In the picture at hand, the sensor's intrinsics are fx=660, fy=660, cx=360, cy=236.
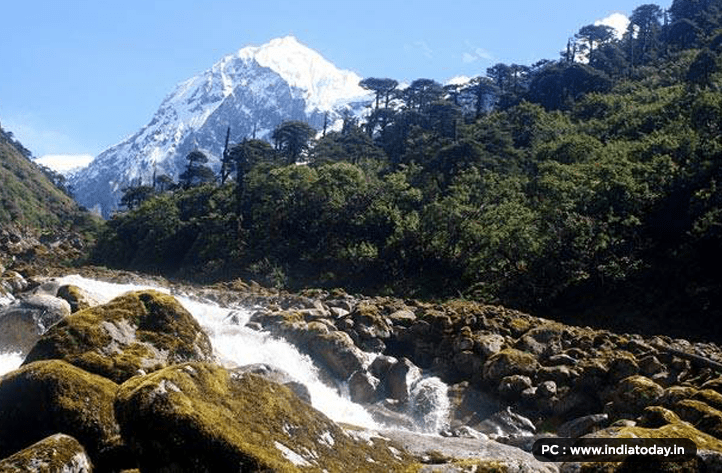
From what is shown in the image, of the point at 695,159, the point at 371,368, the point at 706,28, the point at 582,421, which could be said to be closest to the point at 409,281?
the point at 695,159

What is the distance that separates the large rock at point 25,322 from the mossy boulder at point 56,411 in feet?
32.9

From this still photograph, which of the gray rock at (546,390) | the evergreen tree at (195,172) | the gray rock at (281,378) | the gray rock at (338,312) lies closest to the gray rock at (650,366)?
the gray rock at (546,390)

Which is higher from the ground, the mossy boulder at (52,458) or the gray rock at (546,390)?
the mossy boulder at (52,458)

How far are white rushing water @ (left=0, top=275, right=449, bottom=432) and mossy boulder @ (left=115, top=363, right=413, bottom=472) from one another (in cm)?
933

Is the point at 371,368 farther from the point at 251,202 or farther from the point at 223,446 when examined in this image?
the point at 251,202

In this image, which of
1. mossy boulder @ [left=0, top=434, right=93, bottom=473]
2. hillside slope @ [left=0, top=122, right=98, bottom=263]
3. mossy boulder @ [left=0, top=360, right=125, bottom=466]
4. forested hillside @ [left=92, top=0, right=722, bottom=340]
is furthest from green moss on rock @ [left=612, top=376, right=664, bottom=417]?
hillside slope @ [left=0, top=122, right=98, bottom=263]

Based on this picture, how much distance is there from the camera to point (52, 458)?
8.48 meters

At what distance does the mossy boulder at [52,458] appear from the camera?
8.21m

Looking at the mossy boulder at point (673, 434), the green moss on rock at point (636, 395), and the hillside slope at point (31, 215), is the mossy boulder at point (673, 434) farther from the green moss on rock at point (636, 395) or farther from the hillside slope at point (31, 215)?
the hillside slope at point (31, 215)

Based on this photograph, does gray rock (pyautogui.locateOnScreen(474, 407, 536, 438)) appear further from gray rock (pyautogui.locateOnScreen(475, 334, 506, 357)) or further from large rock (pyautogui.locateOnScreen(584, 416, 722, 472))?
large rock (pyautogui.locateOnScreen(584, 416, 722, 472))

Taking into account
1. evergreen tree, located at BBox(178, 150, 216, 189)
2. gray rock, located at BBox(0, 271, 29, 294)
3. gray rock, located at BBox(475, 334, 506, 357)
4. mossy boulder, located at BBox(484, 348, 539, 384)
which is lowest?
mossy boulder, located at BBox(484, 348, 539, 384)

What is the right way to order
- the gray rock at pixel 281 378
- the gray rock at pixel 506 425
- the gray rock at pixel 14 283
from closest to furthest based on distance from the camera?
the gray rock at pixel 281 378 → the gray rock at pixel 506 425 → the gray rock at pixel 14 283

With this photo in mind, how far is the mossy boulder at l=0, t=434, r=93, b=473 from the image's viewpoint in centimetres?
821

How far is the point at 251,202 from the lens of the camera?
7700cm
